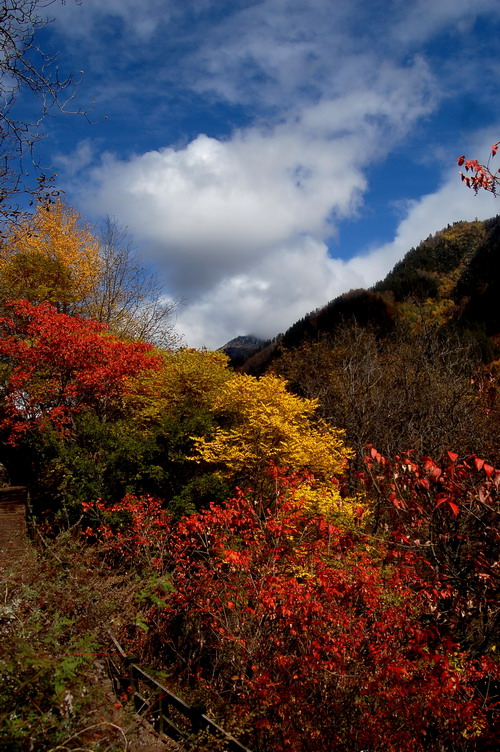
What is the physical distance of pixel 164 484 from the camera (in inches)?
517

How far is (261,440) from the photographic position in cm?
1275

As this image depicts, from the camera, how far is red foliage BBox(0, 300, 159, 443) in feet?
47.7

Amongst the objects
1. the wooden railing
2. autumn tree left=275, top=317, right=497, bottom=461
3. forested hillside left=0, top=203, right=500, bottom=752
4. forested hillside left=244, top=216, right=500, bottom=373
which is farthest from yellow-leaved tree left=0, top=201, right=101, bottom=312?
forested hillside left=244, top=216, right=500, bottom=373

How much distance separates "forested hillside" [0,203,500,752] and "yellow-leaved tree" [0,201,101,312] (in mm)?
119

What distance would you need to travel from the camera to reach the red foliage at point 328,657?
20.5ft

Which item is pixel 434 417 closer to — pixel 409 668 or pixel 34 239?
pixel 409 668

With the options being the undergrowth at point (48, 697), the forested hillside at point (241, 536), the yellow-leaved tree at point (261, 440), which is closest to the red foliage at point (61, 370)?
the forested hillside at point (241, 536)

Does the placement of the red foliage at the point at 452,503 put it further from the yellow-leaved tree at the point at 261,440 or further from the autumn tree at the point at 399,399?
the autumn tree at the point at 399,399

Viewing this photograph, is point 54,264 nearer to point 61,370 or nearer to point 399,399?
point 61,370

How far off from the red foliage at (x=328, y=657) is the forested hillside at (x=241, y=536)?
1.8 inches

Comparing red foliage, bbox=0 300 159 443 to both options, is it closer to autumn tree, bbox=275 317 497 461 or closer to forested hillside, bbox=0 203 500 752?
forested hillside, bbox=0 203 500 752

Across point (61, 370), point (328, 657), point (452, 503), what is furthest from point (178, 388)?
point (452, 503)

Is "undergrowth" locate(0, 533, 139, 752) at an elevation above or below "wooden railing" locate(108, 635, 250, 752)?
above

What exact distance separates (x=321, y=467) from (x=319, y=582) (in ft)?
18.3
